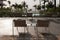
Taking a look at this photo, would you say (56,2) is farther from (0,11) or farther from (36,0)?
(0,11)

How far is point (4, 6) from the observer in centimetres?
945

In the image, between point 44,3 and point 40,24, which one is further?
point 44,3

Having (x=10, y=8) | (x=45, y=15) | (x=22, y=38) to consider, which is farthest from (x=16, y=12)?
(x=22, y=38)

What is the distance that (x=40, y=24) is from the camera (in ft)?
17.9

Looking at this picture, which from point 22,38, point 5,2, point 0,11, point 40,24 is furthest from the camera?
point 5,2

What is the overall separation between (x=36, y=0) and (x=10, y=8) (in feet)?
5.63

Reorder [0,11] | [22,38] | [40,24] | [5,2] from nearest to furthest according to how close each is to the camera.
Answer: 1. [22,38]
2. [40,24]
3. [0,11]
4. [5,2]

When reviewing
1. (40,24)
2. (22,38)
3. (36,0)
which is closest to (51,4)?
(36,0)

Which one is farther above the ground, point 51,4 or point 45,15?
point 51,4

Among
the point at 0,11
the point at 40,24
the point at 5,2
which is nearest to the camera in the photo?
the point at 40,24

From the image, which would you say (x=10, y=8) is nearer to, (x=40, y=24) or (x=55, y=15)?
(x=55, y=15)

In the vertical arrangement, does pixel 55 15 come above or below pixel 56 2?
below

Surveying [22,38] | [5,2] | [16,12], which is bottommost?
[22,38]

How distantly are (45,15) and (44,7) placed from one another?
2.35 feet
